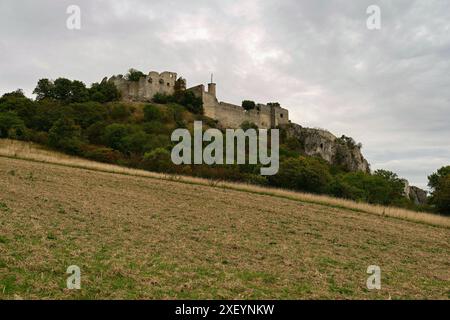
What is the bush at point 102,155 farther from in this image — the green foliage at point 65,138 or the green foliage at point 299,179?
the green foliage at point 299,179

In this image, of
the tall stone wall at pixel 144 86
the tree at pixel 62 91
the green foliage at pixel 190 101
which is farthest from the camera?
the green foliage at pixel 190 101

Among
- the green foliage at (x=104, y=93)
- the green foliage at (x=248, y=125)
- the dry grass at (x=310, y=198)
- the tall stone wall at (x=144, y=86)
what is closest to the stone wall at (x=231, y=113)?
the green foliage at (x=248, y=125)

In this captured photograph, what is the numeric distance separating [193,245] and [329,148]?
3698 inches

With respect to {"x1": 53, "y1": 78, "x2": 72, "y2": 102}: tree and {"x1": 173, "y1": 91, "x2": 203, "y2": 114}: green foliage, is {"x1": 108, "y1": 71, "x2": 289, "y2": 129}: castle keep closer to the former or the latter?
{"x1": 173, "y1": 91, "x2": 203, "y2": 114}: green foliage

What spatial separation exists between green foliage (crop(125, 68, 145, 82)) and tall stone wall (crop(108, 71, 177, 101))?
2.16 metres

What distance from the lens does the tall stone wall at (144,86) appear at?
340 feet

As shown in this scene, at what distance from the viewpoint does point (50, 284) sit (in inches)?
383

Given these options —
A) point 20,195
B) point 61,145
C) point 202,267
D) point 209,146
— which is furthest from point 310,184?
point 202,267

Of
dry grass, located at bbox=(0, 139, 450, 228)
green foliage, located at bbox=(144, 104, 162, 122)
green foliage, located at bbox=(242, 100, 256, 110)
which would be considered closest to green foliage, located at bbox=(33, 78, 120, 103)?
green foliage, located at bbox=(144, 104, 162, 122)

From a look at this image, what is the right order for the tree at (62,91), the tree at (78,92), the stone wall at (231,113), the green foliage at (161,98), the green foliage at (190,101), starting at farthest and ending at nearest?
the stone wall at (231,113) → the green foliage at (190,101) → the green foliage at (161,98) → the tree at (62,91) → the tree at (78,92)

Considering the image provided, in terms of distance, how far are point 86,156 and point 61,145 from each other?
5.77m

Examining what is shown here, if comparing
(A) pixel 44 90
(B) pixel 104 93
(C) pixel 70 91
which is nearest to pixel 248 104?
(B) pixel 104 93

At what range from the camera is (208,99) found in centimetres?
10988

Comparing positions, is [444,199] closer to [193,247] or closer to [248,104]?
[193,247]
